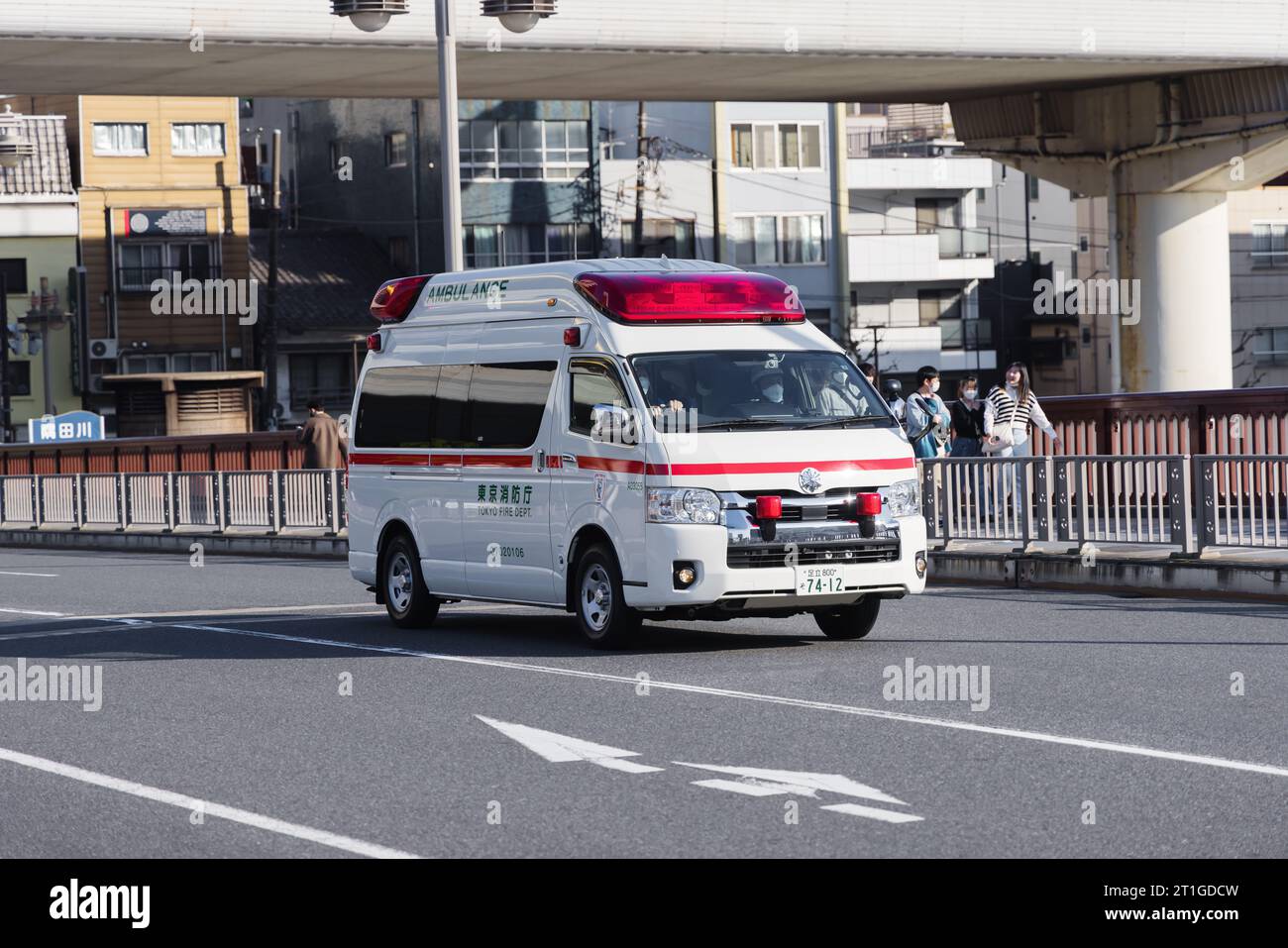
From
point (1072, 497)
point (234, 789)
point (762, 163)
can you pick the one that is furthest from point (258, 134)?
point (234, 789)

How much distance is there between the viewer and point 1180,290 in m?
35.4

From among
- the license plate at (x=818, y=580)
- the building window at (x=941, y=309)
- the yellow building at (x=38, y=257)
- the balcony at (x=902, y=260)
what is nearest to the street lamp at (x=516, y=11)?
the license plate at (x=818, y=580)

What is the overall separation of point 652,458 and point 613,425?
1.71 feet

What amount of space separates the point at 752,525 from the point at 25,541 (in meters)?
25.9

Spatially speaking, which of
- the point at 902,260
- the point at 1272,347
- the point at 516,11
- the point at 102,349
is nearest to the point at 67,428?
the point at 102,349

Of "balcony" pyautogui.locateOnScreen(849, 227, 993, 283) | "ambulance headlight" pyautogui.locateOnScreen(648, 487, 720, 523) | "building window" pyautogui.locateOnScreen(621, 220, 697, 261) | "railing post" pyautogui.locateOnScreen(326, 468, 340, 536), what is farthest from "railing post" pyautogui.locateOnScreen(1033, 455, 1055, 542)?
"balcony" pyautogui.locateOnScreen(849, 227, 993, 283)

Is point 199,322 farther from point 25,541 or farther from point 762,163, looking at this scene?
point 25,541

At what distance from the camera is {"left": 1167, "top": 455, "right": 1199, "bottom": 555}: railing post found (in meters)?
17.5

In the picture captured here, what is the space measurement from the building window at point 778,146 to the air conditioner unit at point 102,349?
71.9 feet

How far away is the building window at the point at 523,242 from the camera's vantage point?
6806 centimetres

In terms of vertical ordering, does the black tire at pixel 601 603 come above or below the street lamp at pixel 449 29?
below

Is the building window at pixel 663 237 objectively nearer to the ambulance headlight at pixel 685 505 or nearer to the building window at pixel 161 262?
the building window at pixel 161 262

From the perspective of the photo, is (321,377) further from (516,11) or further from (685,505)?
(685,505)

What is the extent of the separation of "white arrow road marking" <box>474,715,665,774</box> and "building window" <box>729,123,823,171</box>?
6220 cm
